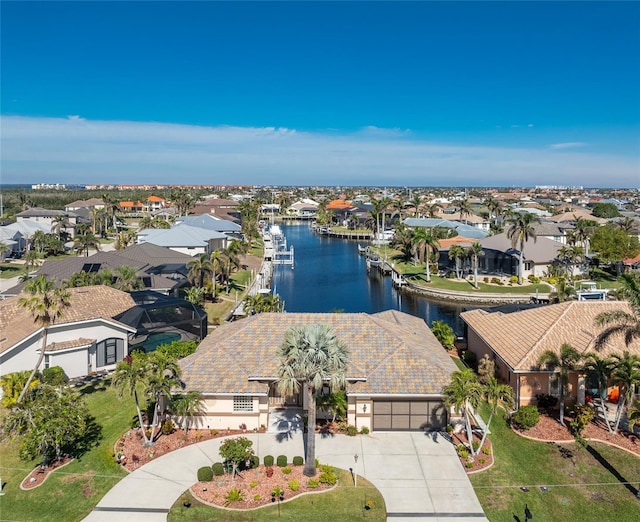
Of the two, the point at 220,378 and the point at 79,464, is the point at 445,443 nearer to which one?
the point at 220,378

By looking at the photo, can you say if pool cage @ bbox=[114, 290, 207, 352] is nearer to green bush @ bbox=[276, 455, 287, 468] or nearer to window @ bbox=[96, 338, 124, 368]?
window @ bbox=[96, 338, 124, 368]

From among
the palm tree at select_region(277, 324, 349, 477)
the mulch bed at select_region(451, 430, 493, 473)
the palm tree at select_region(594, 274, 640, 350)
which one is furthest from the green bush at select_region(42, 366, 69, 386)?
the palm tree at select_region(594, 274, 640, 350)

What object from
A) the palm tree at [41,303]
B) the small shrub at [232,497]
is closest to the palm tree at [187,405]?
the small shrub at [232,497]

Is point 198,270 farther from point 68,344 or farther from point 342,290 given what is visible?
point 342,290

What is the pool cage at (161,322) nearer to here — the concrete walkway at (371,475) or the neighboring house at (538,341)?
the concrete walkway at (371,475)

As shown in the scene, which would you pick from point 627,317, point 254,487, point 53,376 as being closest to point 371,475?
point 254,487

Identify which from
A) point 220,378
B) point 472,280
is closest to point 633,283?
point 220,378
